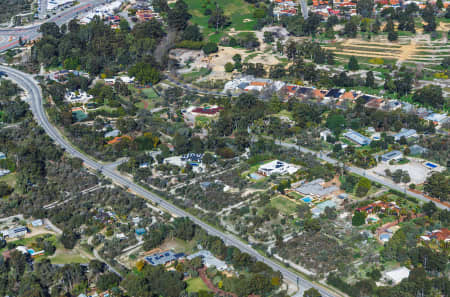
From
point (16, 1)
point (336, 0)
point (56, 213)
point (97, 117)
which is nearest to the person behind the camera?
point (56, 213)

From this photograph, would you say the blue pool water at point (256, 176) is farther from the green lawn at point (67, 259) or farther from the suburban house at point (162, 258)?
the green lawn at point (67, 259)

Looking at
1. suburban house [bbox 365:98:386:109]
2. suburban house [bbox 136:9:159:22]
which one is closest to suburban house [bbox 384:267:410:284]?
suburban house [bbox 365:98:386:109]

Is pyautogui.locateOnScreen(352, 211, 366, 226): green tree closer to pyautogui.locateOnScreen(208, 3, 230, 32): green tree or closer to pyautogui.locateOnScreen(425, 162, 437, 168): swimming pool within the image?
pyautogui.locateOnScreen(425, 162, 437, 168): swimming pool

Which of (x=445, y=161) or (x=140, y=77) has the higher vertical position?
(x=140, y=77)

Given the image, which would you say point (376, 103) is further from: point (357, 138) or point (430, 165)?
point (430, 165)

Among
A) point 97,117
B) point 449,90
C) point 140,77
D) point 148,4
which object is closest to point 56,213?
point 97,117

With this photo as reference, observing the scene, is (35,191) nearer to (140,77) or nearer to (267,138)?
(267,138)

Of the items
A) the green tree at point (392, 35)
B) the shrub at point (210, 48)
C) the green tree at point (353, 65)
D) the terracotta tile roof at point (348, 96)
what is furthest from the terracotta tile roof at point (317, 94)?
the green tree at point (392, 35)
